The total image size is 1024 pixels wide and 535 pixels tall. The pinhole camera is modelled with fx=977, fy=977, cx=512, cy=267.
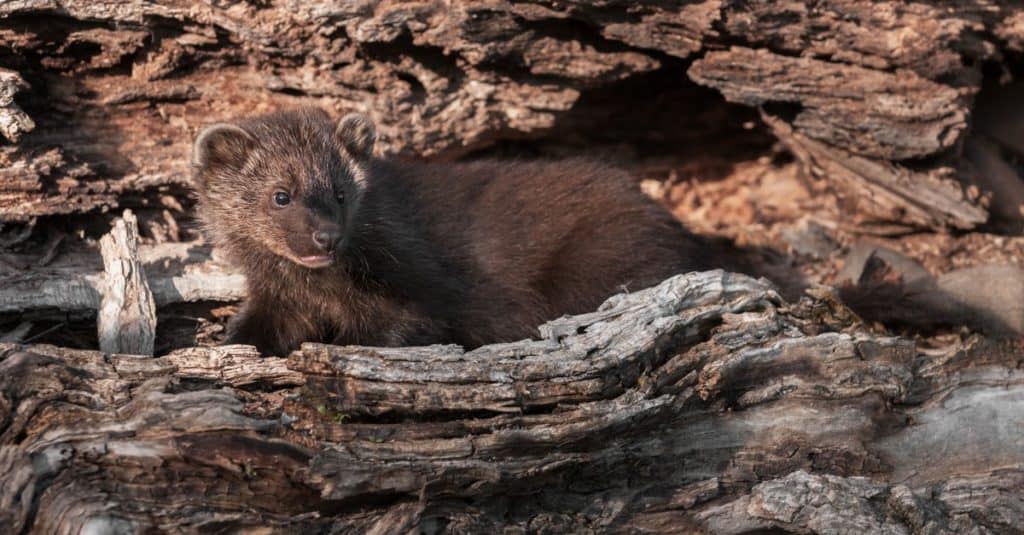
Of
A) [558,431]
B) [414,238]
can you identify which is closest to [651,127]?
[414,238]

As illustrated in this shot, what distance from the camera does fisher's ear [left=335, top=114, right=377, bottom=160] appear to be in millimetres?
6043

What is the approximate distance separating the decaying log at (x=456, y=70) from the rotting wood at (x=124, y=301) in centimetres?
58

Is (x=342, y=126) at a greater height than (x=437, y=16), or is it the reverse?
(x=437, y=16)

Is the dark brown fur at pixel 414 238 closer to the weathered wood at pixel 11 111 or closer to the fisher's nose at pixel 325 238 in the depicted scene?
the fisher's nose at pixel 325 238

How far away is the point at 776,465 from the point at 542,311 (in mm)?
2179

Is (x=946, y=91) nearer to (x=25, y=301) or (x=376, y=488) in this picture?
(x=376, y=488)

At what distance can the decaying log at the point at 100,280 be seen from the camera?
566 cm

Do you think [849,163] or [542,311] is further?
[849,163]

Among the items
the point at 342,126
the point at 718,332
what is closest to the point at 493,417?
the point at 718,332

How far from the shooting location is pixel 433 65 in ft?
23.3

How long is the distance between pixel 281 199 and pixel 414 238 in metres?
0.92

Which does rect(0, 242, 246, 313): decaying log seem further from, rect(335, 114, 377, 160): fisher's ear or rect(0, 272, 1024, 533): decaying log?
rect(0, 272, 1024, 533): decaying log

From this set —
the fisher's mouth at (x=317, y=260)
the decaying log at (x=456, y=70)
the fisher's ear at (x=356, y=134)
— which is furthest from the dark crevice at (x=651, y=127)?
the fisher's mouth at (x=317, y=260)

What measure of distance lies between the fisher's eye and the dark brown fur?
0.04 metres
